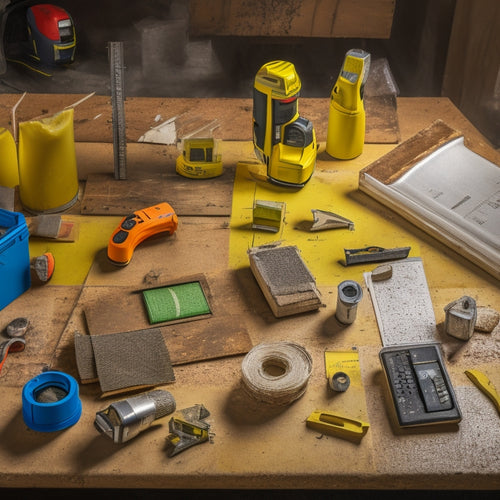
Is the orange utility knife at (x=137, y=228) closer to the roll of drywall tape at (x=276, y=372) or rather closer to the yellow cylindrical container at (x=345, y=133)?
the roll of drywall tape at (x=276, y=372)

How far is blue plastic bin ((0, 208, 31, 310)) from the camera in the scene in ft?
6.48

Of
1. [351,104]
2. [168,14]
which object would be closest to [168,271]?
[351,104]

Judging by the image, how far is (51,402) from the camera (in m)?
1.69

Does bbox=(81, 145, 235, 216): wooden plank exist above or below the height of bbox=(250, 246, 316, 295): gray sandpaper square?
below

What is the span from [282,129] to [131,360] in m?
0.92

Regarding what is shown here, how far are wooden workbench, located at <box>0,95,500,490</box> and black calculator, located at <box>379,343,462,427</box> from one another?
4cm

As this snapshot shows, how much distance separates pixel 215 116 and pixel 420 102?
75 cm

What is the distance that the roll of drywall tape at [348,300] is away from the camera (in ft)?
6.39

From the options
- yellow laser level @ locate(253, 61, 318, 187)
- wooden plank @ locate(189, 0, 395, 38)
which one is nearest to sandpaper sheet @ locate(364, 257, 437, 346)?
yellow laser level @ locate(253, 61, 318, 187)

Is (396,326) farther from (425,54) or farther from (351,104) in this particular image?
(425,54)

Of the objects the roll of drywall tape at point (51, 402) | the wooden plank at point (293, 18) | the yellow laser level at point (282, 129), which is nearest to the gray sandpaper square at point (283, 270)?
the yellow laser level at point (282, 129)

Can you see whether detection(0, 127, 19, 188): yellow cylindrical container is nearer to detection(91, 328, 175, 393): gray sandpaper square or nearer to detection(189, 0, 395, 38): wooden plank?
detection(91, 328, 175, 393): gray sandpaper square

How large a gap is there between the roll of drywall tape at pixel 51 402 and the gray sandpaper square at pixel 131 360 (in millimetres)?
88

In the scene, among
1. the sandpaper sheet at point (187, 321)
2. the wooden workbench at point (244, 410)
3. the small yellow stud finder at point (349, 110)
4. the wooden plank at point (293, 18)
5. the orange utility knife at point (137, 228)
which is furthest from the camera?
the wooden plank at point (293, 18)
